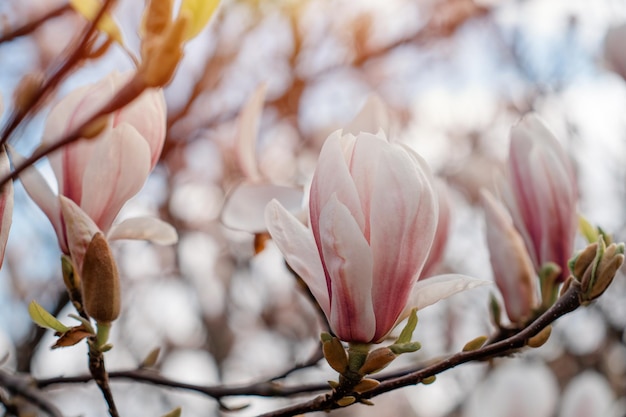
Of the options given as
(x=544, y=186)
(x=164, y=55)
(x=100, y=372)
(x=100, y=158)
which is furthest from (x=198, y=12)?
(x=544, y=186)

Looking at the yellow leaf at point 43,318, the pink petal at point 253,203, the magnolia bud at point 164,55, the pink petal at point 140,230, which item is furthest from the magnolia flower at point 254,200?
the magnolia bud at point 164,55

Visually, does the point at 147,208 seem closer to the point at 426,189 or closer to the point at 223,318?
the point at 223,318

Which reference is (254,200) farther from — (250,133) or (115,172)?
(115,172)

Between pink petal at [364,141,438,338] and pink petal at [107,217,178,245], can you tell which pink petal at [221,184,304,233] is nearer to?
pink petal at [107,217,178,245]

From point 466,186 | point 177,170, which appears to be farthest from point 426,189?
point 466,186

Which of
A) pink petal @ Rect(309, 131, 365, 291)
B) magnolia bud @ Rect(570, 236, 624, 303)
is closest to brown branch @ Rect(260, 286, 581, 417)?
magnolia bud @ Rect(570, 236, 624, 303)
